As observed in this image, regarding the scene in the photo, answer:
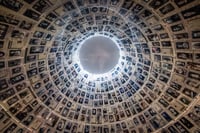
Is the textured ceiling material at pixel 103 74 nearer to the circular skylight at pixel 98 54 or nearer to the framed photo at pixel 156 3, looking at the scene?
the framed photo at pixel 156 3

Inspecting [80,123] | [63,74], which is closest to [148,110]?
[80,123]

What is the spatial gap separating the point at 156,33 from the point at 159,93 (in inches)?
207

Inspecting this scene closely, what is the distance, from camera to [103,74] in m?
24.3

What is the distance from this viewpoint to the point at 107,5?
1559 centimetres

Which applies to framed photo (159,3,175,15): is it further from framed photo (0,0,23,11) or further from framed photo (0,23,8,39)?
framed photo (0,23,8,39)

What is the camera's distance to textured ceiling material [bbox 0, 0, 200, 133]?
15.3 meters

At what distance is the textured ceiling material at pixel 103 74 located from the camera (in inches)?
601

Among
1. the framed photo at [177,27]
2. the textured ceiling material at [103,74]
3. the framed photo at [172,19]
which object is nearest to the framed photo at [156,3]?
the textured ceiling material at [103,74]

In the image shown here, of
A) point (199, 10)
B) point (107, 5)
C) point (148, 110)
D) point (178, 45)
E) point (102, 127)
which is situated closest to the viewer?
Answer: point (199, 10)

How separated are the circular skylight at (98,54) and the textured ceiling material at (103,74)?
2.73 ft

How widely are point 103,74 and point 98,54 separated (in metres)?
2.05

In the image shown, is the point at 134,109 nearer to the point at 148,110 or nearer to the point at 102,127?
the point at 148,110

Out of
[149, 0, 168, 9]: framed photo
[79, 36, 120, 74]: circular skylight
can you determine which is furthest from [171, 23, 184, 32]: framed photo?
[79, 36, 120, 74]: circular skylight

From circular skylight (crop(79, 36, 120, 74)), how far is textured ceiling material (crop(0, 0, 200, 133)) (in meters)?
0.83
